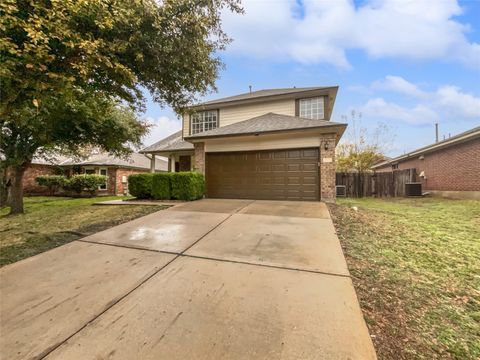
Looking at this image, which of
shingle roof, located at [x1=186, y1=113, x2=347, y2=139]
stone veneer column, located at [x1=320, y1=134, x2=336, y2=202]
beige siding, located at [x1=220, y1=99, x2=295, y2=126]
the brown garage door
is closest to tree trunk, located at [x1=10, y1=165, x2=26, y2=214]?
shingle roof, located at [x1=186, y1=113, x2=347, y2=139]

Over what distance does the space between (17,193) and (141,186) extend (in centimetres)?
566

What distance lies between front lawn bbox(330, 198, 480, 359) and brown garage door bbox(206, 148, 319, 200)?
154 inches

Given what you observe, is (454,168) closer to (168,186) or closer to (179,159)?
(168,186)

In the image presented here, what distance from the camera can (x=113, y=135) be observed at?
31.8 feet

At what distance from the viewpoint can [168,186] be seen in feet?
31.0

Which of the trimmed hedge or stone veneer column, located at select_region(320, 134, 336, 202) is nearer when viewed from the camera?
stone veneer column, located at select_region(320, 134, 336, 202)

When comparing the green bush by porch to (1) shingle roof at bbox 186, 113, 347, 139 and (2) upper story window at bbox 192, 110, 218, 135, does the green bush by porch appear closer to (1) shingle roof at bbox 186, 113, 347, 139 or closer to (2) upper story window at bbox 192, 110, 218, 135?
(2) upper story window at bbox 192, 110, 218, 135

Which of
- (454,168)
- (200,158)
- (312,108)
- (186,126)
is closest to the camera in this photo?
(200,158)

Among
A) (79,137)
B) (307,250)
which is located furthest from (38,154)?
(307,250)

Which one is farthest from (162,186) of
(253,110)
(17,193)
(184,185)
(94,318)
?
(94,318)

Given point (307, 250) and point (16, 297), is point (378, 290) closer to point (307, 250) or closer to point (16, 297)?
point (307, 250)

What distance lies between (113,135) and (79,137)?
139 cm

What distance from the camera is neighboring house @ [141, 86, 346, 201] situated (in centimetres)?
883

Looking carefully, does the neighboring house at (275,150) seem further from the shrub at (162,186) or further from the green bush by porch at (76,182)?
the green bush by porch at (76,182)
